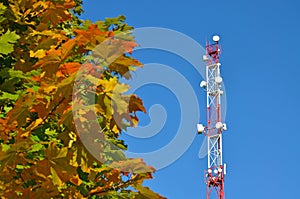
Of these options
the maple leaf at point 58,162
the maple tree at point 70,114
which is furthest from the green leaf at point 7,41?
the maple leaf at point 58,162

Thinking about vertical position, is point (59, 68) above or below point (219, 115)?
below

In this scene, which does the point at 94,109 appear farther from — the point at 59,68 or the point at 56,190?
the point at 56,190

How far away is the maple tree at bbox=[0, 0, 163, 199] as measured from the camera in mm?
3162

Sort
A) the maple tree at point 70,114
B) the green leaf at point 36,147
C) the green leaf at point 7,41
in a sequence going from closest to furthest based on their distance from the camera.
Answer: the maple tree at point 70,114 < the green leaf at point 36,147 < the green leaf at point 7,41

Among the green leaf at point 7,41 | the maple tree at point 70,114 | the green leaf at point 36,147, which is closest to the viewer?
the maple tree at point 70,114

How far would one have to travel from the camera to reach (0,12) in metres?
4.06

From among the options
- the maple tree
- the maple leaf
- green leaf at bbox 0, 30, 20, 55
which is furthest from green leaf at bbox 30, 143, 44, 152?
green leaf at bbox 0, 30, 20, 55

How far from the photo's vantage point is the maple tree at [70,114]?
316 cm

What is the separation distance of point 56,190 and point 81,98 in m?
0.71

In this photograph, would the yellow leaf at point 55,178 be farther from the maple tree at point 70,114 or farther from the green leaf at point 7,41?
the green leaf at point 7,41

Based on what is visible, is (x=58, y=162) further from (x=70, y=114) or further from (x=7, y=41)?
(x=7, y=41)

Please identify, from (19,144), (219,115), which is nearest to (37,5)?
(19,144)

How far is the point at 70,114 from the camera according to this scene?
3.12m

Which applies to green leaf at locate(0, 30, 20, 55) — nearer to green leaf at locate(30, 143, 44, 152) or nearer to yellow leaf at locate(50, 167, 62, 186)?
green leaf at locate(30, 143, 44, 152)
